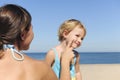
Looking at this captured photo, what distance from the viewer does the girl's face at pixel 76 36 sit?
11.3 feet

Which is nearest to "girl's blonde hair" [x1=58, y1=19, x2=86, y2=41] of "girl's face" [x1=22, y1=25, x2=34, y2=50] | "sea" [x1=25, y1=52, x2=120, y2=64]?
"girl's face" [x1=22, y1=25, x2=34, y2=50]

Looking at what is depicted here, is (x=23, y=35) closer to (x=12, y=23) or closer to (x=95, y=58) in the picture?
(x=12, y=23)

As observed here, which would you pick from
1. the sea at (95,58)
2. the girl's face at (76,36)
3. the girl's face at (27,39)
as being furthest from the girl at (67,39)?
the sea at (95,58)

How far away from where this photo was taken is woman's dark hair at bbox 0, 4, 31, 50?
2217mm

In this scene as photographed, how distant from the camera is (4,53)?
2260mm

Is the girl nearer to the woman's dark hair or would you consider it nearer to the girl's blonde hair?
the girl's blonde hair

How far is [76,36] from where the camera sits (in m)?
3.51

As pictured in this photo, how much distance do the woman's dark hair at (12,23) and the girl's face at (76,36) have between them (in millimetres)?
1208

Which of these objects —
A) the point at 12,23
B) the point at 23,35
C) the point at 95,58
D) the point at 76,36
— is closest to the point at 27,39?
the point at 23,35

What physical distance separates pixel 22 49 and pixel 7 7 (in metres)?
0.29

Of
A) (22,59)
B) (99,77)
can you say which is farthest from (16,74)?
A: (99,77)

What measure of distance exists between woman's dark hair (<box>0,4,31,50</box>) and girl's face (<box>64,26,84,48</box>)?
1208 millimetres

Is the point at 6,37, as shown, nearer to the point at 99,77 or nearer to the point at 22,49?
the point at 22,49

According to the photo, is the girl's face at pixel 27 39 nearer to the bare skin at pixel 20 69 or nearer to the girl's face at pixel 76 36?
the bare skin at pixel 20 69
